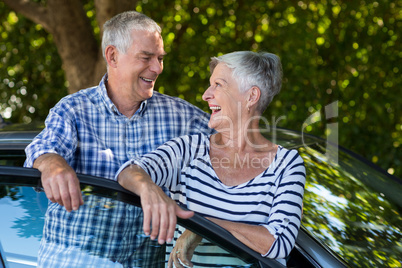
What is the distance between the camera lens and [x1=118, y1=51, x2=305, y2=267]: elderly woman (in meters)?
1.89

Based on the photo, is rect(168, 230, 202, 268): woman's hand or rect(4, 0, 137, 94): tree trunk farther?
rect(4, 0, 137, 94): tree trunk

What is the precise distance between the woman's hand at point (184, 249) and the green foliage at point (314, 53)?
3.46 meters

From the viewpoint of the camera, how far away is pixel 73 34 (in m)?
4.74

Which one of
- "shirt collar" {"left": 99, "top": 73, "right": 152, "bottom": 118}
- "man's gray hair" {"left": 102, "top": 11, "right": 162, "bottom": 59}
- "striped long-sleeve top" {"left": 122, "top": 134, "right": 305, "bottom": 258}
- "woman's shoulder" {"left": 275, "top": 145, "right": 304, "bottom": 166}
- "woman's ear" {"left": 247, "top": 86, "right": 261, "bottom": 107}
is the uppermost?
"man's gray hair" {"left": 102, "top": 11, "right": 162, "bottom": 59}

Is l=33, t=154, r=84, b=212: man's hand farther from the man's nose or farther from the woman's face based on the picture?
the man's nose

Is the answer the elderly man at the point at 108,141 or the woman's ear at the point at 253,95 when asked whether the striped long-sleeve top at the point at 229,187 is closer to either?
the woman's ear at the point at 253,95

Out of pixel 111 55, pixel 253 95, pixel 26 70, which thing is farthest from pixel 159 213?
pixel 26 70

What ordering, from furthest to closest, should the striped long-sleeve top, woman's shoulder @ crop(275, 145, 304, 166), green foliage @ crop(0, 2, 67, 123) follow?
green foliage @ crop(0, 2, 67, 123)
woman's shoulder @ crop(275, 145, 304, 166)
the striped long-sleeve top

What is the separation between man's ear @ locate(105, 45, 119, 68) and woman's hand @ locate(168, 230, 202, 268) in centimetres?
130

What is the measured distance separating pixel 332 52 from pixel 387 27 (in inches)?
21.3

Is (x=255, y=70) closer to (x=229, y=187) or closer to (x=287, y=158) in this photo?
(x=287, y=158)

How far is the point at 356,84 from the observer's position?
500 cm

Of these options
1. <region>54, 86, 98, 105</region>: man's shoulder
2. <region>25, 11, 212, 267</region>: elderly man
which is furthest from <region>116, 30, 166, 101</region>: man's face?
<region>54, 86, 98, 105</region>: man's shoulder

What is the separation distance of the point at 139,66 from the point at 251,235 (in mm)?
1232
